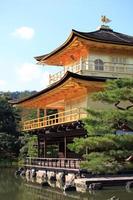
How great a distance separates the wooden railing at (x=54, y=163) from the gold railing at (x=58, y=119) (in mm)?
2374

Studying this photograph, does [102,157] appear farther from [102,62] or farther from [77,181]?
[102,62]

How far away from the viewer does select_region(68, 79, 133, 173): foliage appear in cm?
1502

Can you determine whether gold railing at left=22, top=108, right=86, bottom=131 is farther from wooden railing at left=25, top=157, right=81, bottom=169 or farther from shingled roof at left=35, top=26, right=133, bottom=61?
shingled roof at left=35, top=26, right=133, bottom=61

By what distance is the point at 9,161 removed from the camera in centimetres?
4822

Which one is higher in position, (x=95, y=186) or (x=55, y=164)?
(x=55, y=164)

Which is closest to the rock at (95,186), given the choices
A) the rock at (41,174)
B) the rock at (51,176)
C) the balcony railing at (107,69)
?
the rock at (51,176)

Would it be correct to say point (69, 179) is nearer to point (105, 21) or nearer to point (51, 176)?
point (51, 176)

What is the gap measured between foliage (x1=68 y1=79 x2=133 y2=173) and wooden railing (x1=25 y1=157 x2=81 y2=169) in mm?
6714

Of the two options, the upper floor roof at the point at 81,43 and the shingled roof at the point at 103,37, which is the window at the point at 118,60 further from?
the shingled roof at the point at 103,37

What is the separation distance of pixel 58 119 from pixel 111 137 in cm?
1338

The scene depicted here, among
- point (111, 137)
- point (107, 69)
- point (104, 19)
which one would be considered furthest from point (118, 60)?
point (111, 137)

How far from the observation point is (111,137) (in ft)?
49.6

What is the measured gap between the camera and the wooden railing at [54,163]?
23.9m

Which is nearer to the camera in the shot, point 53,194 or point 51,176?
point 53,194
